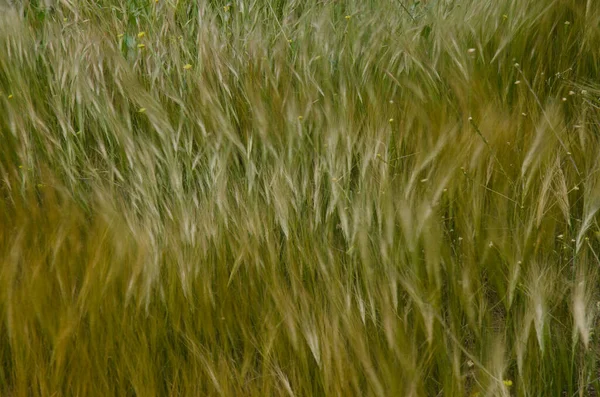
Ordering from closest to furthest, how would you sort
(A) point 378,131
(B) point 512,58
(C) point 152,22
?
(A) point 378,131, (B) point 512,58, (C) point 152,22

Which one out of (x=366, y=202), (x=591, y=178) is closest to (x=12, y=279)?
(x=366, y=202)

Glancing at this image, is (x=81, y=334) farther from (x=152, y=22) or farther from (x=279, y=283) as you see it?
(x=152, y=22)

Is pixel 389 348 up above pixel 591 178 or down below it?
below

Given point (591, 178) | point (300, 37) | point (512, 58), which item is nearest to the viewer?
point (591, 178)

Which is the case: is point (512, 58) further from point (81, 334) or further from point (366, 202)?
point (81, 334)

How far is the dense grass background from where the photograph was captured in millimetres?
1304

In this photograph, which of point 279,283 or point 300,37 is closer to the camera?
point 279,283

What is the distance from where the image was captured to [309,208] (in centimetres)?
158

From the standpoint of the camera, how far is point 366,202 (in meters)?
1.52

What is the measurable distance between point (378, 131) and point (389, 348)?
578 millimetres

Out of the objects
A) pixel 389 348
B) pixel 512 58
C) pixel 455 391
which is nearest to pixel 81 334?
pixel 389 348

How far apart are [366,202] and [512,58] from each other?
73 cm

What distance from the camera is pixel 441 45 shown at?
2.07m

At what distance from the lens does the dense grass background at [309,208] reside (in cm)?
130
